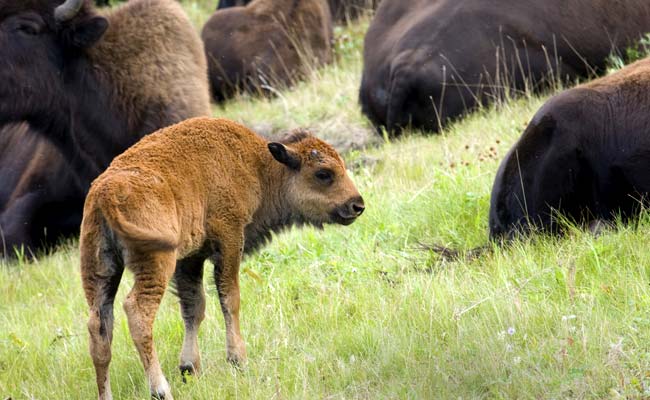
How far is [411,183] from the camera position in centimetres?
941

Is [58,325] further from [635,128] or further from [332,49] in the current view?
[332,49]

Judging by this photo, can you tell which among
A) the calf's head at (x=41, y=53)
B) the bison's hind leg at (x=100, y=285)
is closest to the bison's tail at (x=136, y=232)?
the bison's hind leg at (x=100, y=285)

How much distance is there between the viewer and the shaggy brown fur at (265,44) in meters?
15.3

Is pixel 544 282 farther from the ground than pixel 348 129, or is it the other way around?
pixel 544 282

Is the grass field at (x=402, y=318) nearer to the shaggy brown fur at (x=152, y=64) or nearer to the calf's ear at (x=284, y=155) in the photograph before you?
the calf's ear at (x=284, y=155)

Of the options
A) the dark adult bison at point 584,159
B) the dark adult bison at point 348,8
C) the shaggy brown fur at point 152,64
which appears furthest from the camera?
the dark adult bison at point 348,8

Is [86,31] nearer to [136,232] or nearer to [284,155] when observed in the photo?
[284,155]

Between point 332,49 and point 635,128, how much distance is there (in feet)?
30.6

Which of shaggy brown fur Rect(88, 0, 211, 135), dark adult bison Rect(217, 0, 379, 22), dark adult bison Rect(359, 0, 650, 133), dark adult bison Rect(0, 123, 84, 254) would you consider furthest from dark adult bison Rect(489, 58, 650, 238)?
dark adult bison Rect(217, 0, 379, 22)

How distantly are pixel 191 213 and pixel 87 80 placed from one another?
4822mm

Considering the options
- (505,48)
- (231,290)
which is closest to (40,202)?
(505,48)

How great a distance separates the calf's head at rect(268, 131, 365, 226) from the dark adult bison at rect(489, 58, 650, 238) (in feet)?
5.16

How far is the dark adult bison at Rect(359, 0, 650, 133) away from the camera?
11008 millimetres

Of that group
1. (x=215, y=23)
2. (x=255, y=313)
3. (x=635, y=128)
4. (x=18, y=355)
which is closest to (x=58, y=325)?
(x=18, y=355)
